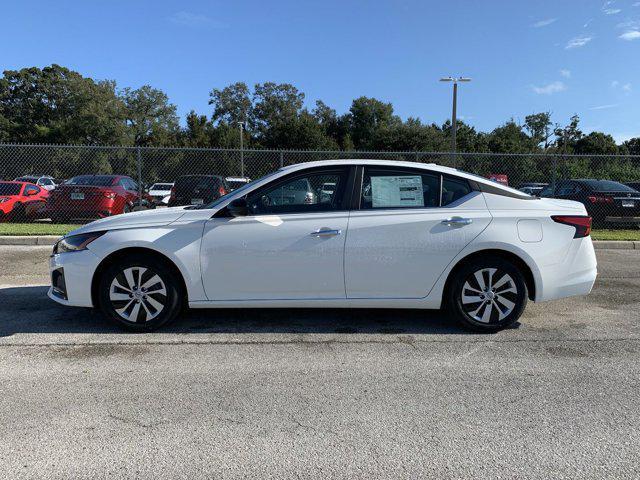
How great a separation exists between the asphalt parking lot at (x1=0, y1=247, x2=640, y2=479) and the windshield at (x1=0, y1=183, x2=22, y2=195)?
11.0 metres

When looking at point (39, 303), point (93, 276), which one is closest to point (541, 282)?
point (93, 276)

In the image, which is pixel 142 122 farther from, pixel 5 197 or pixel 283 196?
pixel 283 196

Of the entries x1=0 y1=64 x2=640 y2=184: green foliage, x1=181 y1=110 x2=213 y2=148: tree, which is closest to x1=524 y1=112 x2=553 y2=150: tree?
x1=0 y1=64 x2=640 y2=184: green foliage

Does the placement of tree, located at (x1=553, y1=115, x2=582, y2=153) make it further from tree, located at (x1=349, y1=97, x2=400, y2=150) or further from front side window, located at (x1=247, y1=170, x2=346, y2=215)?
front side window, located at (x1=247, y1=170, x2=346, y2=215)

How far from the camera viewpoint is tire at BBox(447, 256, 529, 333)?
15.0 feet

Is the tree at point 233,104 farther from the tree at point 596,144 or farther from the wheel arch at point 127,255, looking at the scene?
the wheel arch at point 127,255

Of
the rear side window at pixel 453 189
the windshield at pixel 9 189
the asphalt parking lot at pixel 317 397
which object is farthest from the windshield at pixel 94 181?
the rear side window at pixel 453 189

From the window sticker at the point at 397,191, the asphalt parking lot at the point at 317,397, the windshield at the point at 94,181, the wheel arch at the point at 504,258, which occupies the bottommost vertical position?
the asphalt parking lot at the point at 317,397

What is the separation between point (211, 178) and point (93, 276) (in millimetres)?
9411

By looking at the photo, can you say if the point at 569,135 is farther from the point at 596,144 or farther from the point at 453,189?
the point at 453,189

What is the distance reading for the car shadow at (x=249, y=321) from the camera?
4.76 m

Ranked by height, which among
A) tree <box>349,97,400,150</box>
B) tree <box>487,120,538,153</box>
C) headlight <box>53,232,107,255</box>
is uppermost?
tree <box>349,97,400,150</box>

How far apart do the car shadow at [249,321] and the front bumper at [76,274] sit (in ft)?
1.14

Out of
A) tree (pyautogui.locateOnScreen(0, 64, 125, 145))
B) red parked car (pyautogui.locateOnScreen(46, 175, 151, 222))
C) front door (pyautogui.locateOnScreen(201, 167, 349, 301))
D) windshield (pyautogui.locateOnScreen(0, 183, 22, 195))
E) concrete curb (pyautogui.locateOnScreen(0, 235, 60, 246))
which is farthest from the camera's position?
tree (pyautogui.locateOnScreen(0, 64, 125, 145))
